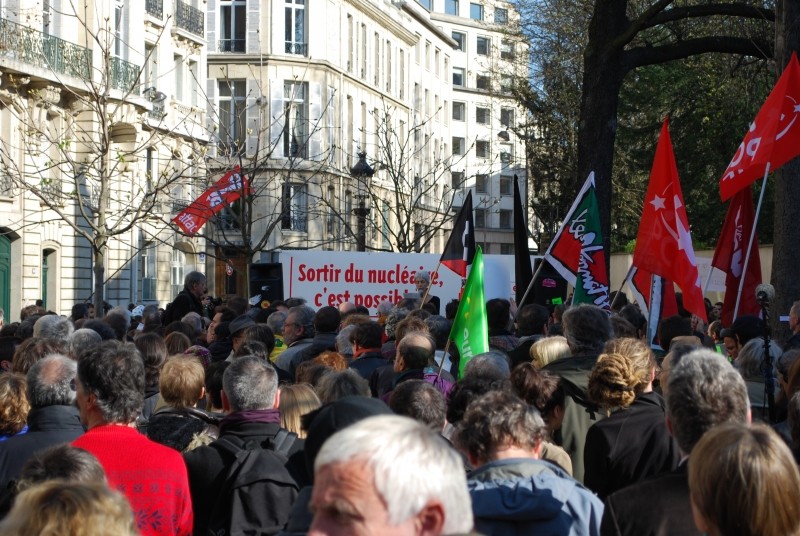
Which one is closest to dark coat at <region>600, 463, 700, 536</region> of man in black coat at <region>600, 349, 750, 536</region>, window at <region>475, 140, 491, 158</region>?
man in black coat at <region>600, 349, 750, 536</region>

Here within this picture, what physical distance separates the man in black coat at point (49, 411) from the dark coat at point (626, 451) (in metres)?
2.23

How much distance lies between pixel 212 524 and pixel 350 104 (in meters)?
51.2

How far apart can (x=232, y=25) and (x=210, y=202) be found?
33.0 m

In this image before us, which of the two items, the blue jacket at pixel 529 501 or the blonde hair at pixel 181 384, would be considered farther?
the blonde hair at pixel 181 384

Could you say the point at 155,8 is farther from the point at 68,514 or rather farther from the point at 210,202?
the point at 68,514

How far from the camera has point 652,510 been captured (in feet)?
12.9

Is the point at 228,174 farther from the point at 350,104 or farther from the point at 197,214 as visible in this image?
the point at 350,104

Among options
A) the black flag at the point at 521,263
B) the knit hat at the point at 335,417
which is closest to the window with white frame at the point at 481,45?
the black flag at the point at 521,263

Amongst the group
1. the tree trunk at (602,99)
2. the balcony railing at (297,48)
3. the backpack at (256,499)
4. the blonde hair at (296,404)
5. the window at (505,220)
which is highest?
the balcony railing at (297,48)

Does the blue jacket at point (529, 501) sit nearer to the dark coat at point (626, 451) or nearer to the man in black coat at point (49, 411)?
the dark coat at point (626, 451)

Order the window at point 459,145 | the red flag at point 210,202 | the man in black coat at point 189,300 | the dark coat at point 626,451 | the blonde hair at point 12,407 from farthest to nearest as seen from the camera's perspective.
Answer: the window at point 459,145, the red flag at point 210,202, the man in black coat at point 189,300, the blonde hair at point 12,407, the dark coat at point 626,451

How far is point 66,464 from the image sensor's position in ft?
12.6

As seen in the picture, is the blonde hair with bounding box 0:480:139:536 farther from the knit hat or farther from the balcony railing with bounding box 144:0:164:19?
the balcony railing with bounding box 144:0:164:19

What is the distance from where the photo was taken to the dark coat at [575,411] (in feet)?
20.4
